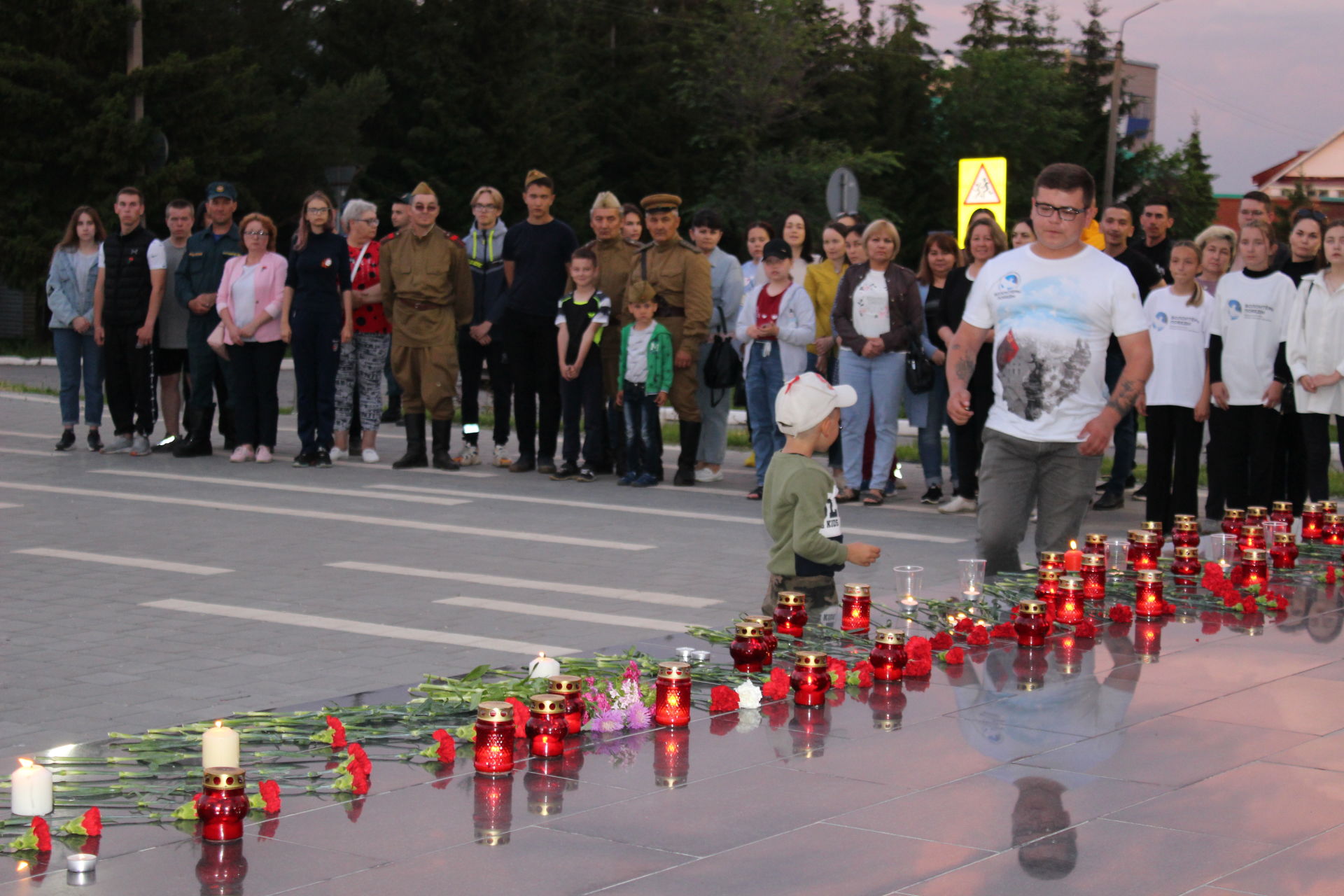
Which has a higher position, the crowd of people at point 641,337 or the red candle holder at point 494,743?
the crowd of people at point 641,337

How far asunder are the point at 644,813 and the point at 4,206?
36.4 m

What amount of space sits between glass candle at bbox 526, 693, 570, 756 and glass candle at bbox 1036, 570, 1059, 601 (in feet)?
8.86

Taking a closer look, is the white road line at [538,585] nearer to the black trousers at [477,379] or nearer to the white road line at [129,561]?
the white road line at [129,561]

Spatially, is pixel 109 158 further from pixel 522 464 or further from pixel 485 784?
pixel 485 784

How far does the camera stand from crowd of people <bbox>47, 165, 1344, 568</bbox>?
1081cm

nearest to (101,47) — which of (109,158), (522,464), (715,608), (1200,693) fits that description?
(109,158)

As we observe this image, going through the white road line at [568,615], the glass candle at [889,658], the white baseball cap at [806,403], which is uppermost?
the white baseball cap at [806,403]

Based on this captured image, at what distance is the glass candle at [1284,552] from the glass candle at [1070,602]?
213cm

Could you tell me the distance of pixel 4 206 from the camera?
1453 inches

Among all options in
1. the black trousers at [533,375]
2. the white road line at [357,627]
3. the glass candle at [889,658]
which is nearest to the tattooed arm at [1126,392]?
the glass candle at [889,658]

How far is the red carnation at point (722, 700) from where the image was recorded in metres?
5.46

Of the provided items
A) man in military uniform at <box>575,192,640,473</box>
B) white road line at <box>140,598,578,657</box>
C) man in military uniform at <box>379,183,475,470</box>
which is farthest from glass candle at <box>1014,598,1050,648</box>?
man in military uniform at <box>379,183,475,470</box>

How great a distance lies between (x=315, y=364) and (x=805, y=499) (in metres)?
8.26

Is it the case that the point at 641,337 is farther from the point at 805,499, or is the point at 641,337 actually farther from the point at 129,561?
the point at 805,499
